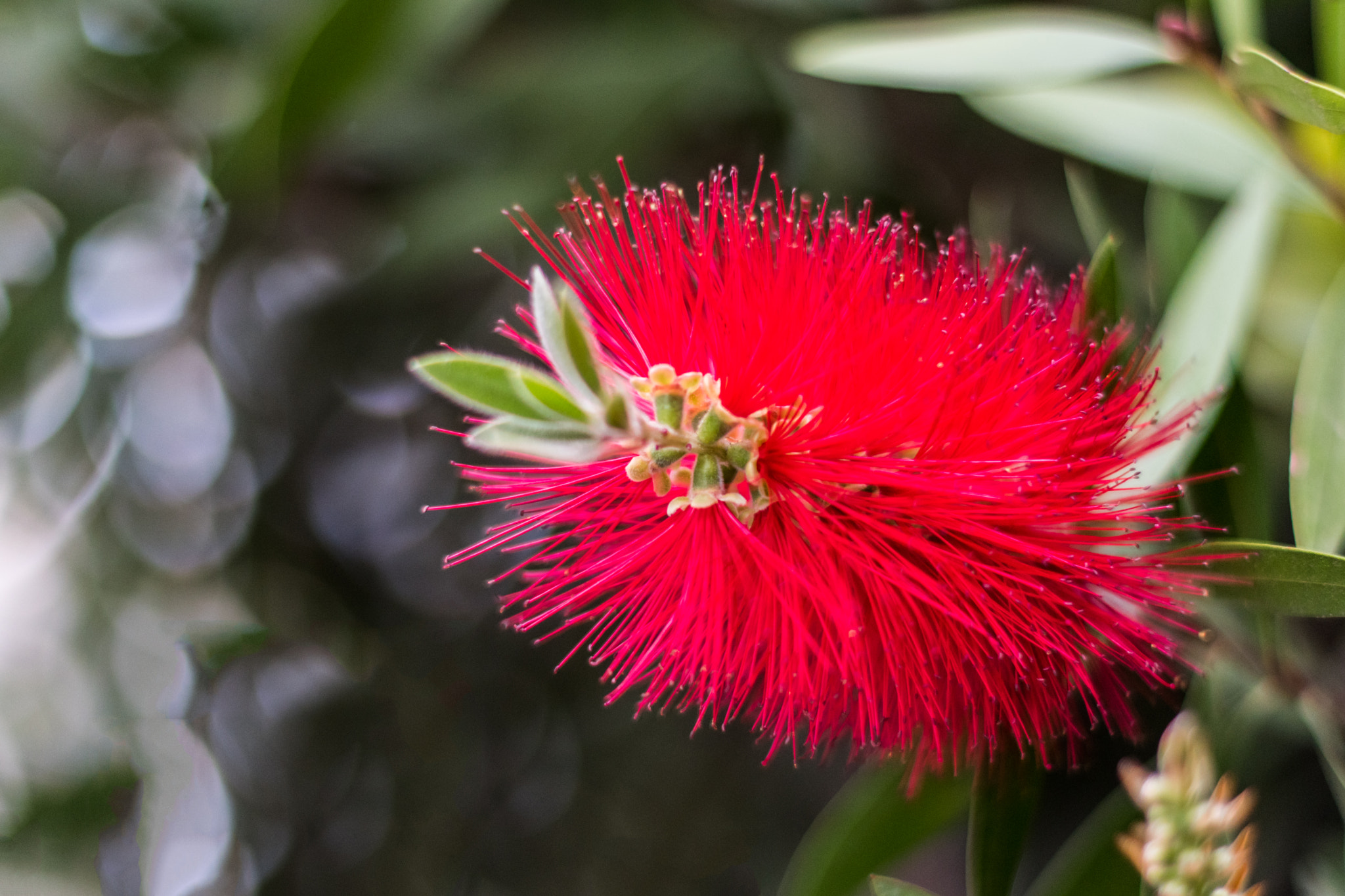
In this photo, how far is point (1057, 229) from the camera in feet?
4.56

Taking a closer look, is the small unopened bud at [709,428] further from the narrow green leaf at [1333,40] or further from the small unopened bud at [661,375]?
the narrow green leaf at [1333,40]

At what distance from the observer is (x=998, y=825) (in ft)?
2.54

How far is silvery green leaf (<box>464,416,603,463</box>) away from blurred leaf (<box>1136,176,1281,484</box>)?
441mm

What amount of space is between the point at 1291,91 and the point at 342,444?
1.48 metres

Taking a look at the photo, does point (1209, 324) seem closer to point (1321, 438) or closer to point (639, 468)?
point (1321, 438)

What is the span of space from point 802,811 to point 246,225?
1381 mm

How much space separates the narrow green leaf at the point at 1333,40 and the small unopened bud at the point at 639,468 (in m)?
0.65

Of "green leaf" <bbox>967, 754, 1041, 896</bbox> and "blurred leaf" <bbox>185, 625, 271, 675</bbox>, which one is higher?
"green leaf" <bbox>967, 754, 1041, 896</bbox>

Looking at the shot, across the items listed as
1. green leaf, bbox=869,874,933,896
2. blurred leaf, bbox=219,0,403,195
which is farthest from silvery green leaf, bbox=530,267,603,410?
blurred leaf, bbox=219,0,403,195

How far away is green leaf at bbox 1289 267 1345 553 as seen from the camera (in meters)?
0.65

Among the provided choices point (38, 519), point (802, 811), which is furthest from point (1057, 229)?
point (38, 519)

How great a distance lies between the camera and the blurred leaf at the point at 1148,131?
88 centimetres

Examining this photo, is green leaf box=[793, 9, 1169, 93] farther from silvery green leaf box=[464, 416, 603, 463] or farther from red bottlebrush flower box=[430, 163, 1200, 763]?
silvery green leaf box=[464, 416, 603, 463]

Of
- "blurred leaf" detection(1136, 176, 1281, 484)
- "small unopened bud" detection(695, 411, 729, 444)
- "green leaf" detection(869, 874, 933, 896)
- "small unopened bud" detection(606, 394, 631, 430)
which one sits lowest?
"green leaf" detection(869, 874, 933, 896)
